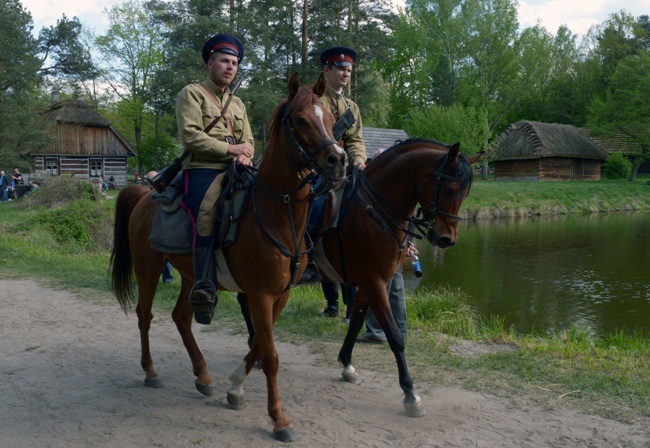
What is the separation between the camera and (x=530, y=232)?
24641 mm

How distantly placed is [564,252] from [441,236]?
16.0m

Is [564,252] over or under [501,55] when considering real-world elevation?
under

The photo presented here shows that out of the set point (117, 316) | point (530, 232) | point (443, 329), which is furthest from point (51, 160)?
point (443, 329)

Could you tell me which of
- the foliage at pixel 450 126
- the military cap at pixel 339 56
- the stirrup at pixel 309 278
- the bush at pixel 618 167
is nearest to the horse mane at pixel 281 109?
the stirrup at pixel 309 278

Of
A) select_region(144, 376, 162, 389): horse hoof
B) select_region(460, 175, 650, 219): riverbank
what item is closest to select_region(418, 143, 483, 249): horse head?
select_region(144, 376, 162, 389): horse hoof

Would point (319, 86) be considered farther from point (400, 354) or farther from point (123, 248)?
point (123, 248)

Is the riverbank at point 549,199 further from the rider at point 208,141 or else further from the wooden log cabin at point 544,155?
the rider at point 208,141

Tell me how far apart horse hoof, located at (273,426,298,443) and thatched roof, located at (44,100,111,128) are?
42110 mm

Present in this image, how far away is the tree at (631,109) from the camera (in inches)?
1786

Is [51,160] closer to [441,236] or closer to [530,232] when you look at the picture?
[530,232]

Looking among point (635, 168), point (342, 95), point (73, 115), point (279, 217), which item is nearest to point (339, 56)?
point (342, 95)

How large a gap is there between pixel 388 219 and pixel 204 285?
184 cm

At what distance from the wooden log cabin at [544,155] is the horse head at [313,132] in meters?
43.9

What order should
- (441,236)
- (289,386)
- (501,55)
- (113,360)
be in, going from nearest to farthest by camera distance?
(441,236) < (289,386) < (113,360) < (501,55)
